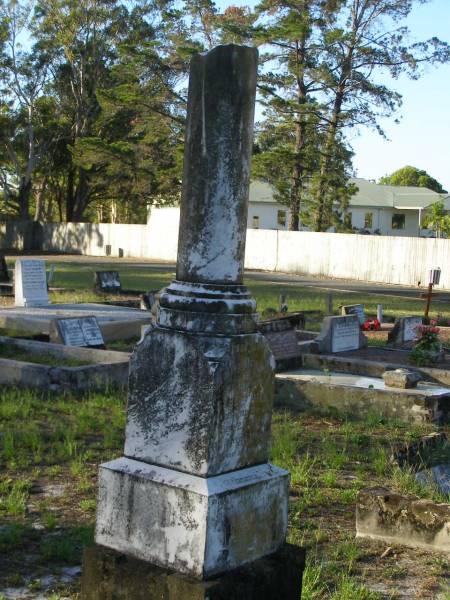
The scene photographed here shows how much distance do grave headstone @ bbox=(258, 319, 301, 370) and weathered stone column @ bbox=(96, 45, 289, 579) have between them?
7.27 metres

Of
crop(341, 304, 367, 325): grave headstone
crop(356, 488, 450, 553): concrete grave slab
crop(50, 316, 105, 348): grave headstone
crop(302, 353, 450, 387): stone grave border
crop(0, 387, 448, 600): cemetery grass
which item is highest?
crop(341, 304, 367, 325): grave headstone

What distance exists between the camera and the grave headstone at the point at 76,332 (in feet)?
39.4

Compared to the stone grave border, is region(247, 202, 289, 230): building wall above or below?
above

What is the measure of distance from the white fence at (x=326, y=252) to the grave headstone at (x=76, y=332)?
22.8 meters

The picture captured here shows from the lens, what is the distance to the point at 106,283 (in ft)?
71.2

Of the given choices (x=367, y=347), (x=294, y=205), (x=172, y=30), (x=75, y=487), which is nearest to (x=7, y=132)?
(x=172, y=30)

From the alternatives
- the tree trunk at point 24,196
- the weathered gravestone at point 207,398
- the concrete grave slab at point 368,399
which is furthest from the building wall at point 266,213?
the weathered gravestone at point 207,398

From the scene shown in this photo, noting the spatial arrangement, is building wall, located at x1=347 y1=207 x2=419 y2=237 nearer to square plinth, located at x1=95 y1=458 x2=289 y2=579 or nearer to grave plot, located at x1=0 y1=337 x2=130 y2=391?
grave plot, located at x1=0 y1=337 x2=130 y2=391

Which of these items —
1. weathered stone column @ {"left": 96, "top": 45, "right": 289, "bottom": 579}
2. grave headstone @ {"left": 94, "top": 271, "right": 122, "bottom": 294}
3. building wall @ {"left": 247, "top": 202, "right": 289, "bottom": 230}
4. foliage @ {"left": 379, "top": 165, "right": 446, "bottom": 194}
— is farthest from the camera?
foliage @ {"left": 379, "top": 165, "right": 446, "bottom": 194}

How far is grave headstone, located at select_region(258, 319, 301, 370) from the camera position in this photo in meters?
11.1

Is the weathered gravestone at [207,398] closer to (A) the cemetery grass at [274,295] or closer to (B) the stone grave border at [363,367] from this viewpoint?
(B) the stone grave border at [363,367]

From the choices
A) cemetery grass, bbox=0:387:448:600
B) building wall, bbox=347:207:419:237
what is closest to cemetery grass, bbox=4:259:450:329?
cemetery grass, bbox=0:387:448:600

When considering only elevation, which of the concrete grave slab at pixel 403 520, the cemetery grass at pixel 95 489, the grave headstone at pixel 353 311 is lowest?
the cemetery grass at pixel 95 489

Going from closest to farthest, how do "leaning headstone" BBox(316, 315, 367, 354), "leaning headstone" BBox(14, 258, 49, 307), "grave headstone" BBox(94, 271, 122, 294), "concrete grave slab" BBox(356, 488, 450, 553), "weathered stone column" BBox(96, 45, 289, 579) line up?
"weathered stone column" BBox(96, 45, 289, 579) → "concrete grave slab" BBox(356, 488, 450, 553) → "leaning headstone" BBox(316, 315, 367, 354) → "leaning headstone" BBox(14, 258, 49, 307) → "grave headstone" BBox(94, 271, 122, 294)
